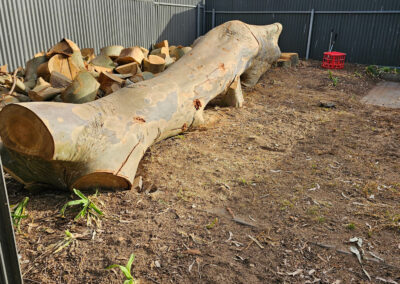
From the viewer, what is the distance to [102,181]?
3.18 metres

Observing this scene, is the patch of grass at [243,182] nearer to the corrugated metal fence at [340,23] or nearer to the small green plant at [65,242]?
the small green plant at [65,242]

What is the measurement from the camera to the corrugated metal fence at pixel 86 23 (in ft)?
20.3

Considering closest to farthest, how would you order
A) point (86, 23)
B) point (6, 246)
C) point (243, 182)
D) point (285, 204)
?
point (6, 246), point (285, 204), point (243, 182), point (86, 23)

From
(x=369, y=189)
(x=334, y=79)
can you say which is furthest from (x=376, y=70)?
(x=369, y=189)

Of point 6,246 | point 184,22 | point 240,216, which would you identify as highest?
point 184,22

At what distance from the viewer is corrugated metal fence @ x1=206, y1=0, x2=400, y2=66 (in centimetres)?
983

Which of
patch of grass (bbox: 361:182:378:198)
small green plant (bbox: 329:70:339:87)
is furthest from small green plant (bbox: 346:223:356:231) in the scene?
small green plant (bbox: 329:70:339:87)

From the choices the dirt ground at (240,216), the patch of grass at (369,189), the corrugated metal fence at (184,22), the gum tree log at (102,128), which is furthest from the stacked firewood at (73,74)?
the patch of grass at (369,189)

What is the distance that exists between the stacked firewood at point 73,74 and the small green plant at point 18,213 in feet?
7.71

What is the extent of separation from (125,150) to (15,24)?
4611 millimetres

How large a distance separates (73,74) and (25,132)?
3959 millimetres

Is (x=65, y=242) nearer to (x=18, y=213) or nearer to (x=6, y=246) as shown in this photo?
(x=18, y=213)

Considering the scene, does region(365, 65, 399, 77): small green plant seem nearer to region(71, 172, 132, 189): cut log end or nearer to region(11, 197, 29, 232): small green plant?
region(71, 172, 132, 189): cut log end

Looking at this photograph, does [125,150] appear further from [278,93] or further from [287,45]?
[287,45]
